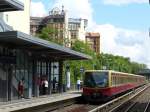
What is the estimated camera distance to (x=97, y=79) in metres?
38.3

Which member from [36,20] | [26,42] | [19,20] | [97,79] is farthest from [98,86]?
[36,20]

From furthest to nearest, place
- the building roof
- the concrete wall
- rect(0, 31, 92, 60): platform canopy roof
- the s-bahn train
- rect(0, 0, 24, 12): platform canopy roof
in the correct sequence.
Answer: the building roof < the concrete wall < the s-bahn train < rect(0, 31, 92, 60): platform canopy roof < rect(0, 0, 24, 12): platform canopy roof

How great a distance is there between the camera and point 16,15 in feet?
205

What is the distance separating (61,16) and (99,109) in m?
132

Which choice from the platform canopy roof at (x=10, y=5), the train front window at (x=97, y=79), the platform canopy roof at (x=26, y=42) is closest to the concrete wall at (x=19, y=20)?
the platform canopy roof at (x=26, y=42)

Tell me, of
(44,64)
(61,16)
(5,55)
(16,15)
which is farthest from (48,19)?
(5,55)

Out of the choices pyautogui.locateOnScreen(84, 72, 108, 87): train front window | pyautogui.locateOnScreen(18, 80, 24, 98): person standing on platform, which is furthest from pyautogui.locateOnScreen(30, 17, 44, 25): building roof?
pyautogui.locateOnScreen(18, 80, 24, 98): person standing on platform

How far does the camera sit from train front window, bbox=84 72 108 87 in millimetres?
38281

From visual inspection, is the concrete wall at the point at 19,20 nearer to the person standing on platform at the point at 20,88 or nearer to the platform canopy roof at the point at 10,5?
the person standing on platform at the point at 20,88

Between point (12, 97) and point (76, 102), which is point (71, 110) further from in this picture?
point (76, 102)

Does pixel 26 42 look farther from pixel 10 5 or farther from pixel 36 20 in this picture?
pixel 36 20

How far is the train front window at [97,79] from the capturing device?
126ft

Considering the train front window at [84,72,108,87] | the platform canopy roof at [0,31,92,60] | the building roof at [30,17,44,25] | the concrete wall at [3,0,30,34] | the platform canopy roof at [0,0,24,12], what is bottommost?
the train front window at [84,72,108,87]

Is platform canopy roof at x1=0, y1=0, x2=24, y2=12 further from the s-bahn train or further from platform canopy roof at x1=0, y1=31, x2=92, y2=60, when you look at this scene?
the s-bahn train
